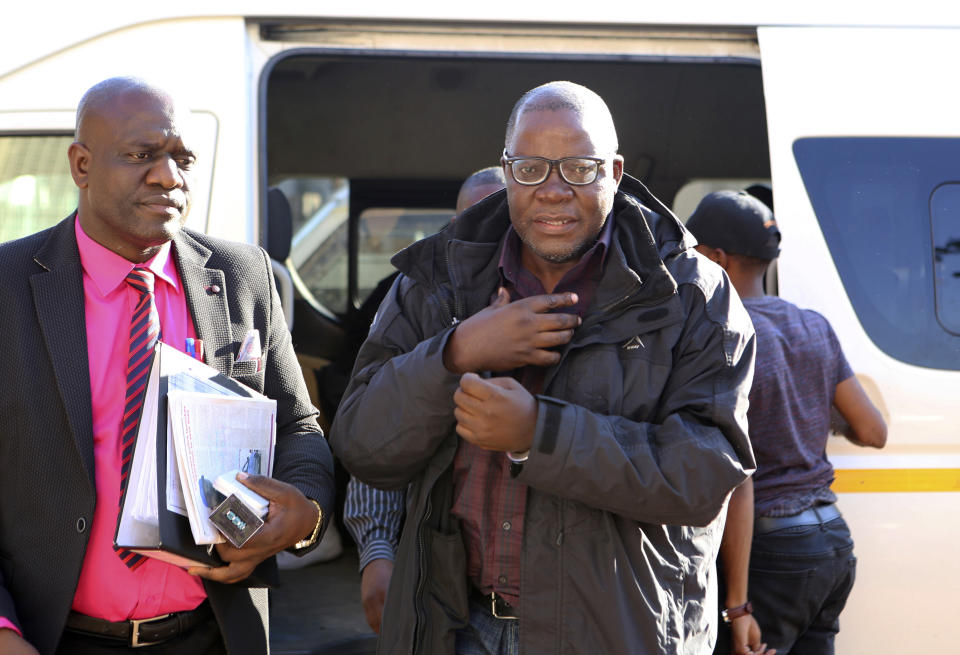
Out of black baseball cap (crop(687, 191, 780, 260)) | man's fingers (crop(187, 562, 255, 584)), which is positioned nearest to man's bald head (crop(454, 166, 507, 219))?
black baseball cap (crop(687, 191, 780, 260))

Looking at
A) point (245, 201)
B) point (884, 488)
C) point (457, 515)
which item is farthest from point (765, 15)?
point (457, 515)

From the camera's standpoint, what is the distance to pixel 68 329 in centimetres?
191

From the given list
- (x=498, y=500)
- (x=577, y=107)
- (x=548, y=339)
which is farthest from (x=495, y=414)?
(x=577, y=107)

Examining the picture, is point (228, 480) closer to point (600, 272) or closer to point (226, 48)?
point (600, 272)

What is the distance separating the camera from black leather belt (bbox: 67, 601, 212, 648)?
191cm

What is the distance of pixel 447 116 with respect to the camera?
18.9ft

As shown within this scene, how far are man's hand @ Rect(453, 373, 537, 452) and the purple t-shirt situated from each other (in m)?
1.13

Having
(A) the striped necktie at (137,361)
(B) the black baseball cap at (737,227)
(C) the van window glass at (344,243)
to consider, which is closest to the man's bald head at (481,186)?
(B) the black baseball cap at (737,227)

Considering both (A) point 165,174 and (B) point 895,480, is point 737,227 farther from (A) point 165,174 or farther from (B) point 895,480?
(A) point 165,174

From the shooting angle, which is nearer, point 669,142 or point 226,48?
point 226,48

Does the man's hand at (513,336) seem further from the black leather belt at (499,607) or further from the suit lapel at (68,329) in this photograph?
the suit lapel at (68,329)

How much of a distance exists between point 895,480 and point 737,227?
1022mm

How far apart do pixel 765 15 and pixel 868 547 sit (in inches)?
68.3

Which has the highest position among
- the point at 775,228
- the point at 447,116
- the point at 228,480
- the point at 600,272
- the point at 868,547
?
the point at 447,116
